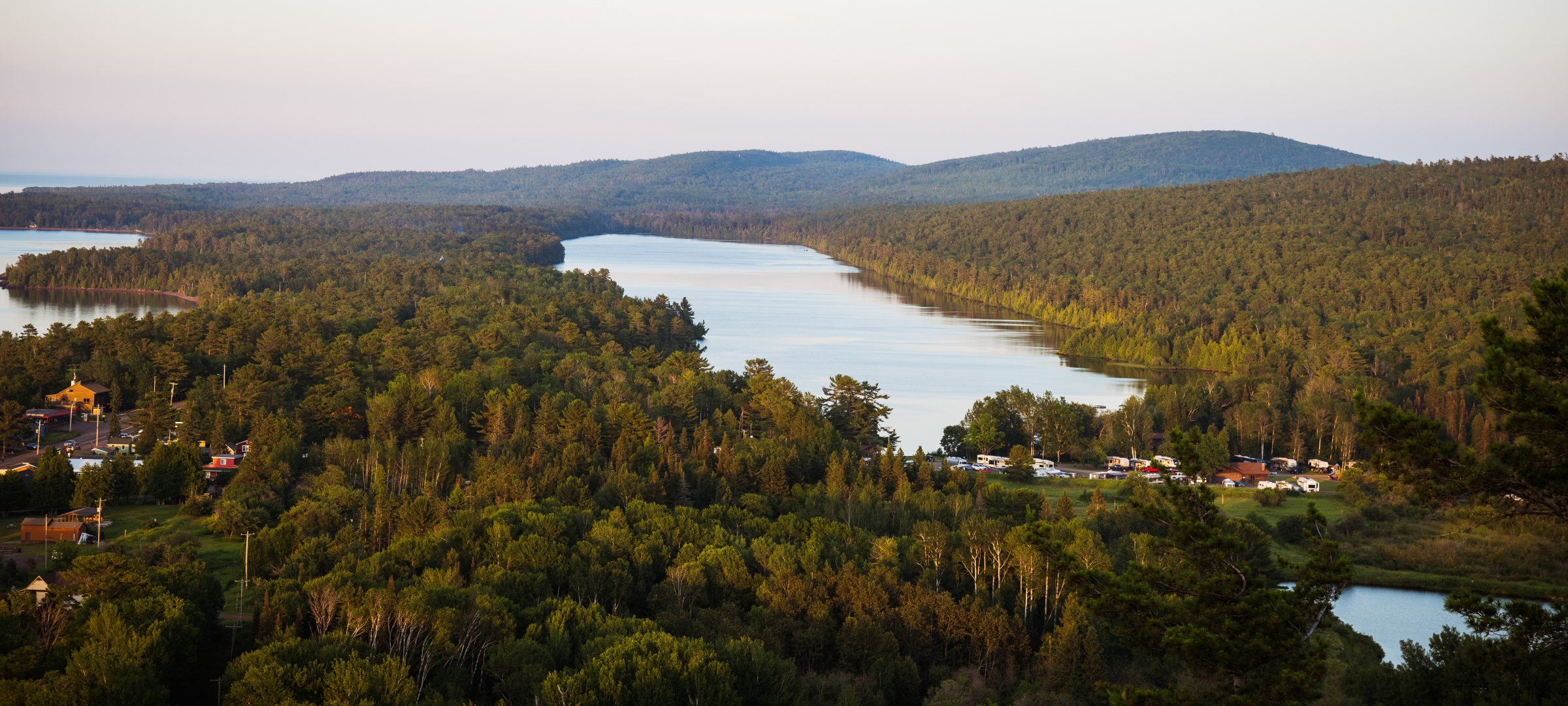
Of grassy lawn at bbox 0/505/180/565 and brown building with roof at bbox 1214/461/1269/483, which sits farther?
brown building with roof at bbox 1214/461/1269/483

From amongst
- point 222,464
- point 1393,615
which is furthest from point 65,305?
point 1393,615

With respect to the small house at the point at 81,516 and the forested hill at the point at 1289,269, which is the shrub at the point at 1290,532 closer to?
the forested hill at the point at 1289,269

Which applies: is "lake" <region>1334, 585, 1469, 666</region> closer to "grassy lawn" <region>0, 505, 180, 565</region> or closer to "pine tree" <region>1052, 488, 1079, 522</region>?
"pine tree" <region>1052, 488, 1079, 522</region>

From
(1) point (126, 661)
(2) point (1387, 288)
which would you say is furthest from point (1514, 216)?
(1) point (126, 661)

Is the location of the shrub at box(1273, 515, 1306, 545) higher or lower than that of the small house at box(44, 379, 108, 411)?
lower

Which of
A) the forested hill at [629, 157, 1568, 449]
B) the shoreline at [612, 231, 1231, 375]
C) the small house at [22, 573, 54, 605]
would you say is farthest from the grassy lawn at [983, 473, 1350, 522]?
the shoreline at [612, 231, 1231, 375]

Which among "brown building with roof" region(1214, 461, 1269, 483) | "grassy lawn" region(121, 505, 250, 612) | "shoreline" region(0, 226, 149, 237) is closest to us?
"grassy lawn" region(121, 505, 250, 612)

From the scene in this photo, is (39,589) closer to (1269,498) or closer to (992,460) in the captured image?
(992,460)

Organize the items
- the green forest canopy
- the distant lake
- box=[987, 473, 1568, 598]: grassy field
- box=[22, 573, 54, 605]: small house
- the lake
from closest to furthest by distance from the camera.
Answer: the green forest canopy, box=[22, 573, 54, 605]: small house, the lake, box=[987, 473, 1568, 598]: grassy field, the distant lake

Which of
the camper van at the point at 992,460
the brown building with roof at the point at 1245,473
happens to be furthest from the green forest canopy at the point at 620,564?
the brown building with roof at the point at 1245,473
